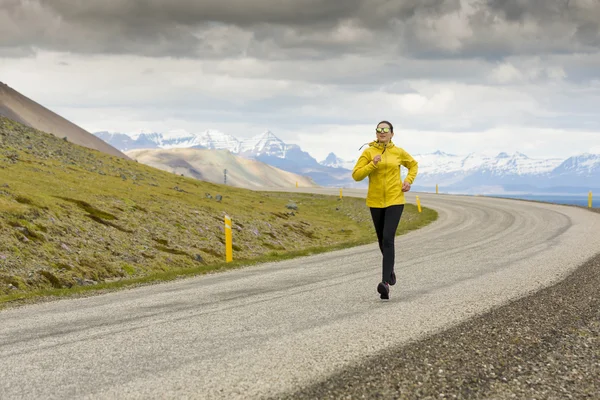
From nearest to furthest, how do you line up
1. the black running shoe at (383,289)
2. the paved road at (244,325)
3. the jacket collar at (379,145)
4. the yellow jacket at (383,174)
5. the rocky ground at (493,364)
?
the rocky ground at (493,364) < the paved road at (244,325) < the black running shoe at (383,289) < the yellow jacket at (383,174) < the jacket collar at (379,145)

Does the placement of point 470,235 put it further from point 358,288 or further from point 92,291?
point 92,291

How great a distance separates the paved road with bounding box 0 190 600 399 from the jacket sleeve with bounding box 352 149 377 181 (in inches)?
82.2

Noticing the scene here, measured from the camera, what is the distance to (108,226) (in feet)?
77.1

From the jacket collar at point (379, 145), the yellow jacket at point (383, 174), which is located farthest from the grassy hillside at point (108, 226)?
the jacket collar at point (379, 145)

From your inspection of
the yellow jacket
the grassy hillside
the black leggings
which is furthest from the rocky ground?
the grassy hillside

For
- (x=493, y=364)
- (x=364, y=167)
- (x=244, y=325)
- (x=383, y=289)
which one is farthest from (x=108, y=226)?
(x=493, y=364)

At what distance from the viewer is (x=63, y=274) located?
686 inches

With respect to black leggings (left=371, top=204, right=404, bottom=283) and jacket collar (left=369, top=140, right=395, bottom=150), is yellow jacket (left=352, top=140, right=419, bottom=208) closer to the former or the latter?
jacket collar (left=369, top=140, right=395, bottom=150)

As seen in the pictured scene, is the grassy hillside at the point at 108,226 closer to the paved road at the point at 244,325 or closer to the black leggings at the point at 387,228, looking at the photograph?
the paved road at the point at 244,325

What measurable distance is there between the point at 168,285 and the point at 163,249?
10347 mm

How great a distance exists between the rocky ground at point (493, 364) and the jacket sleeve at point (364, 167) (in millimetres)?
2921

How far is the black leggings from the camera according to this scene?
387 inches

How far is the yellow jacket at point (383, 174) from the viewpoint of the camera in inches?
385

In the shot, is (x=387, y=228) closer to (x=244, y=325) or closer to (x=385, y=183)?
(x=385, y=183)
